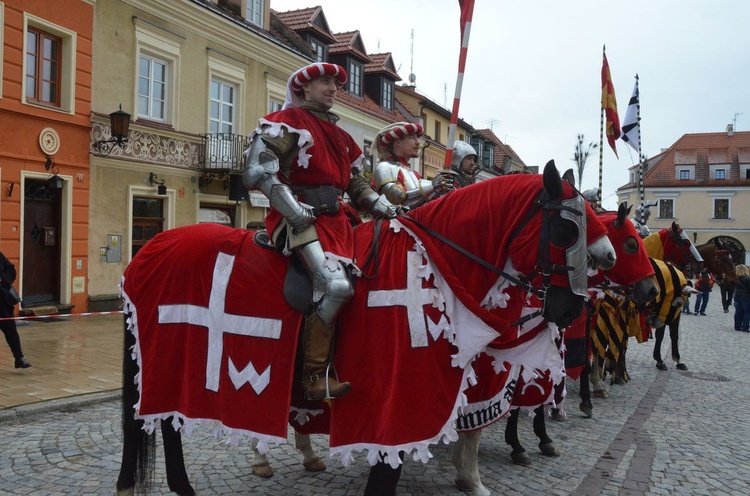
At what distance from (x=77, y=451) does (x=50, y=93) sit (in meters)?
9.68

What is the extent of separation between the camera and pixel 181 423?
363 cm

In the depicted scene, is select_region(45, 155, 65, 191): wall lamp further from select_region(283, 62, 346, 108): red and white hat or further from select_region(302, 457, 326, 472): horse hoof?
select_region(283, 62, 346, 108): red and white hat

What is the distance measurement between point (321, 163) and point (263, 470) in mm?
2391

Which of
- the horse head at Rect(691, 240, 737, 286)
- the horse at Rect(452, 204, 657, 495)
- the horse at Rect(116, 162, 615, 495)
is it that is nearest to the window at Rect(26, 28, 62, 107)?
the horse at Rect(116, 162, 615, 495)

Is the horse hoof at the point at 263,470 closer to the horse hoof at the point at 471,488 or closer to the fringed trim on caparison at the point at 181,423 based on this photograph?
the fringed trim on caparison at the point at 181,423

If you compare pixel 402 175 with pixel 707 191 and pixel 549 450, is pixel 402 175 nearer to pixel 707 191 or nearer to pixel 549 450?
pixel 549 450

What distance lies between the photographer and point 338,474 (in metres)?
4.34

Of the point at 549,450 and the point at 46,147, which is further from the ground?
the point at 46,147

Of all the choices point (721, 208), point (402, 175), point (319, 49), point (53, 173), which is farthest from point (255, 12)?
point (721, 208)

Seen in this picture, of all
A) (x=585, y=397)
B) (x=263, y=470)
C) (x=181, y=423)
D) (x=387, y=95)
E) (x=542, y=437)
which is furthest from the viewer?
(x=387, y=95)

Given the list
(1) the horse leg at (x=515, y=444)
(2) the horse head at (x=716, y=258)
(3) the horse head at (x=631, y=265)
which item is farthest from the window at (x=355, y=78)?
(1) the horse leg at (x=515, y=444)

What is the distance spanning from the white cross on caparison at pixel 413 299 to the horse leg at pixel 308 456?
188 cm

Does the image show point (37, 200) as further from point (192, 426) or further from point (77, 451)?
point (192, 426)

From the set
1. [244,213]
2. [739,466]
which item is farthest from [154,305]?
[244,213]
